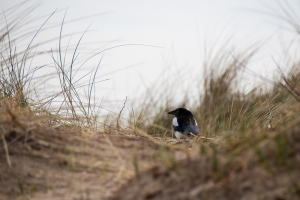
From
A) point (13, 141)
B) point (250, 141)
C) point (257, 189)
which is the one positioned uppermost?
point (13, 141)

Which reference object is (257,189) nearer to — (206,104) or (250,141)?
(250,141)

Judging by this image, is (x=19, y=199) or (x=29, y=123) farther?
(x=29, y=123)

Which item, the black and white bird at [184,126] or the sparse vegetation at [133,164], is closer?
the sparse vegetation at [133,164]

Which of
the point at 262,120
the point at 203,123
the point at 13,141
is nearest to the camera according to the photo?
the point at 13,141

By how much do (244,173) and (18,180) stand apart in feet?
4.19

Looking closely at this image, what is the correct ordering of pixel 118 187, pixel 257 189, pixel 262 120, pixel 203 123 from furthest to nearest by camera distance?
pixel 203 123
pixel 262 120
pixel 118 187
pixel 257 189

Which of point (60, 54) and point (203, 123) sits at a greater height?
point (60, 54)

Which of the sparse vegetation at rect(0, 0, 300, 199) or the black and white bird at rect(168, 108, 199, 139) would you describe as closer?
the sparse vegetation at rect(0, 0, 300, 199)

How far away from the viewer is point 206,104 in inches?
282

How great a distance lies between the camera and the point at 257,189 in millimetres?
2230

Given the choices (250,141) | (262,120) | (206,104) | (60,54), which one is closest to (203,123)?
(206,104)

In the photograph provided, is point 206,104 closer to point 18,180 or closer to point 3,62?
point 3,62

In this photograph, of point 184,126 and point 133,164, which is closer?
point 133,164

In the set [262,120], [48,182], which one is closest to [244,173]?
[48,182]
